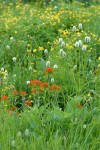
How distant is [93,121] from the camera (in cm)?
321

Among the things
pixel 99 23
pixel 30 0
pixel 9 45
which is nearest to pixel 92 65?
pixel 9 45

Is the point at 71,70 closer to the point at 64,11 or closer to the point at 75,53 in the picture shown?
the point at 75,53

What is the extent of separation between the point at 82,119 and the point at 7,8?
5244 mm

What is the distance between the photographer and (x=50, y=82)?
420 centimetres

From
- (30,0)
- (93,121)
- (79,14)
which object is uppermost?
(93,121)

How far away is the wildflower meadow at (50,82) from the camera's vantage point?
10.0ft

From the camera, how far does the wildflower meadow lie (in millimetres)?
3054

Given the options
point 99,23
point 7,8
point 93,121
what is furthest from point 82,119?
point 7,8

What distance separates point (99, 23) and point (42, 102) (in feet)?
7.44

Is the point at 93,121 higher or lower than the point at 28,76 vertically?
higher

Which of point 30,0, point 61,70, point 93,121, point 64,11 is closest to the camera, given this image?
point 93,121

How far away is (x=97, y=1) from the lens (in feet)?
27.4

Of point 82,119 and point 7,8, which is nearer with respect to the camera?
point 82,119

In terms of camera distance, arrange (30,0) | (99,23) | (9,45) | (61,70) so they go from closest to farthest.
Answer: (61,70), (9,45), (99,23), (30,0)
